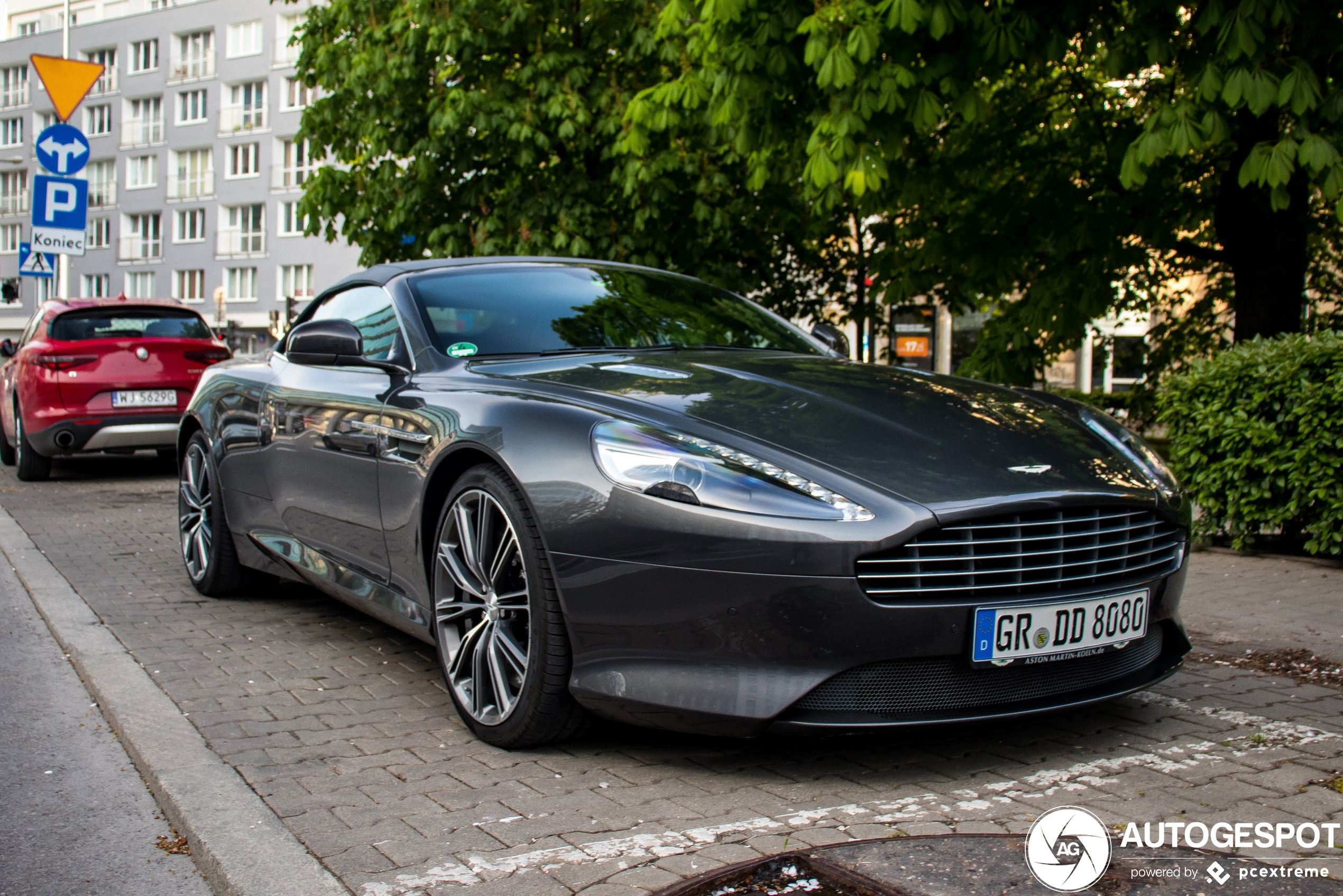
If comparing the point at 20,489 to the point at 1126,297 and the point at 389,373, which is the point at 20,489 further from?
the point at 1126,297

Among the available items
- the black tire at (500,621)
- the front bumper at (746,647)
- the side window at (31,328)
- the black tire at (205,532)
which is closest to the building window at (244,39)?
the side window at (31,328)

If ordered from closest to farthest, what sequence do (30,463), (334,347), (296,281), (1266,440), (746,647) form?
(746,647)
(334,347)
(1266,440)
(30,463)
(296,281)

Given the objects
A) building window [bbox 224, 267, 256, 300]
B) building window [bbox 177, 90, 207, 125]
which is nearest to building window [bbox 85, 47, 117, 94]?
building window [bbox 177, 90, 207, 125]

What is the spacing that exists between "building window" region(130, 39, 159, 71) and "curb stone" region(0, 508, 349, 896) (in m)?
67.3

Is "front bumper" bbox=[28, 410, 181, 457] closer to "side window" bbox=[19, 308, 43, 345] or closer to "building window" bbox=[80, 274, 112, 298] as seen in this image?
"side window" bbox=[19, 308, 43, 345]

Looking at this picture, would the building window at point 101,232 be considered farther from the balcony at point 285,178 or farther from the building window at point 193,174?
the balcony at point 285,178

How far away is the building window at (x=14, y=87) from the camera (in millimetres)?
73062

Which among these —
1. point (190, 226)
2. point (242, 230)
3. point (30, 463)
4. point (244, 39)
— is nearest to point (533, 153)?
point (30, 463)

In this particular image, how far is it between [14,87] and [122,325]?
237ft

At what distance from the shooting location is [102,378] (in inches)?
462

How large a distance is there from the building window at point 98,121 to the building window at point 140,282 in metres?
7.85

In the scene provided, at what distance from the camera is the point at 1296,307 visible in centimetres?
1010

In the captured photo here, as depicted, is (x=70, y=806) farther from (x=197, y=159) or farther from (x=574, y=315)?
(x=197, y=159)

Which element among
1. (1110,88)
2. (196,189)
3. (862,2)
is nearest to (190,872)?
(862,2)
